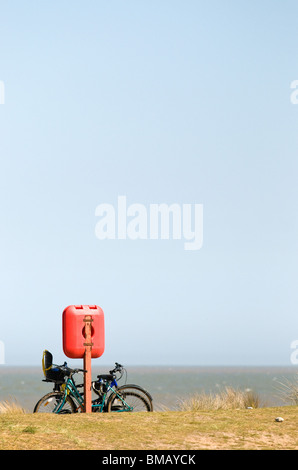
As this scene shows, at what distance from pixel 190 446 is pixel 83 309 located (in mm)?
4605

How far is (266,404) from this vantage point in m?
18.5

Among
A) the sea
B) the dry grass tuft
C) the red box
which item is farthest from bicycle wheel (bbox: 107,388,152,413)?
the dry grass tuft

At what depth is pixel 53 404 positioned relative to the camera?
14.3 meters

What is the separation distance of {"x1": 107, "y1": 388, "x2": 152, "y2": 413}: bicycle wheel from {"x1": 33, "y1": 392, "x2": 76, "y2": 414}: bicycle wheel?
74 cm

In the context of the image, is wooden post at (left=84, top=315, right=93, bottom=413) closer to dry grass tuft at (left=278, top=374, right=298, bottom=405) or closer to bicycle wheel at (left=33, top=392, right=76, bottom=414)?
bicycle wheel at (left=33, top=392, right=76, bottom=414)

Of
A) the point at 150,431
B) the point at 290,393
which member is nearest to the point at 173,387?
the point at 290,393

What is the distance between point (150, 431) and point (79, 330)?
10.6 feet

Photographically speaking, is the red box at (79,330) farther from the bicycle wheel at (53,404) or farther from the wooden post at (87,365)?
the bicycle wheel at (53,404)

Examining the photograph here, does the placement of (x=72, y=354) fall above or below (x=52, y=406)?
above

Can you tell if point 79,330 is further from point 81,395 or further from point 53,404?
point 53,404

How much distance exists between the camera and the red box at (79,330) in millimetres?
14617
